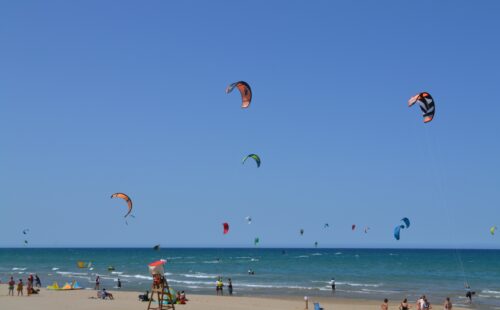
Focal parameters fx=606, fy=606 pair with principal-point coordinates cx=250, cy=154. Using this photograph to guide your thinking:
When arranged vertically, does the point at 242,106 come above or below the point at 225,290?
above

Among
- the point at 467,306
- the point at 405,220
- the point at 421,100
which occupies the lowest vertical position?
the point at 467,306

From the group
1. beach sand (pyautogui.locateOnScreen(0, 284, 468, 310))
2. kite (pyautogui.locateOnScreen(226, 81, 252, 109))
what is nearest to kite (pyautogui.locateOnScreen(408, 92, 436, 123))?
kite (pyautogui.locateOnScreen(226, 81, 252, 109))

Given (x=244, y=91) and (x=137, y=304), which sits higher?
(x=244, y=91)

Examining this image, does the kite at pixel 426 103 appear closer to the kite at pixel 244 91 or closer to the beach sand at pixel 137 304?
the kite at pixel 244 91

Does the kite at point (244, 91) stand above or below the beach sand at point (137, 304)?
above

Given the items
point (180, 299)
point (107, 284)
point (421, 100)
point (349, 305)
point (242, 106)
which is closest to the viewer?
point (421, 100)

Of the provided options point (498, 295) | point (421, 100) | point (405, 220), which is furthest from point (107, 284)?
point (421, 100)

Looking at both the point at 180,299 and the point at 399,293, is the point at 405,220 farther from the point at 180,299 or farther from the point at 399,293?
the point at 180,299

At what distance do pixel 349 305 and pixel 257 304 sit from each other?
169 inches

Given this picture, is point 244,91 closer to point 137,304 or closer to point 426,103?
point 426,103

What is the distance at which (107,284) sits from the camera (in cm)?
4081

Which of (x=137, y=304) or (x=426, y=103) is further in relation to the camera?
(x=137, y=304)

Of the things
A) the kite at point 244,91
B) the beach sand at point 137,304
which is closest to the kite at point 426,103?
the kite at point 244,91

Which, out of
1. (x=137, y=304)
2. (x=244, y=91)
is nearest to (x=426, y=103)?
(x=244, y=91)
